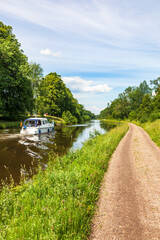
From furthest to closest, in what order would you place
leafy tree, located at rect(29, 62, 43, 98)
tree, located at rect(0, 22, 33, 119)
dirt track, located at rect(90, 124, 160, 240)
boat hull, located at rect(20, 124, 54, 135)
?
leafy tree, located at rect(29, 62, 43, 98), tree, located at rect(0, 22, 33, 119), boat hull, located at rect(20, 124, 54, 135), dirt track, located at rect(90, 124, 160, 240)

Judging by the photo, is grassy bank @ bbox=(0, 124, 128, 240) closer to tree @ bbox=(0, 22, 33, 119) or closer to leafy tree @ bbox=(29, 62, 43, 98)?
tree @ bbox=(0, 22, 33, 119)

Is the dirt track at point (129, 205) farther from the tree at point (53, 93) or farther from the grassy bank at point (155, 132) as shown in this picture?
the tree at point (53, 93)

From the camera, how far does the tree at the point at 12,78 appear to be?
2751 centimetres

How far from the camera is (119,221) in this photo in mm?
3824

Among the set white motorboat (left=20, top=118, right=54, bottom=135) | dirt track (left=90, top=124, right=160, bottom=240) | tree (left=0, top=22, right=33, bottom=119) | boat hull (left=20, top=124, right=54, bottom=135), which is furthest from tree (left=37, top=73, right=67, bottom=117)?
dirt track (left=90, top=124, right=160, bottom=240)

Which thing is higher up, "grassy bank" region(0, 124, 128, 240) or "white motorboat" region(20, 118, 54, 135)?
"white motorboat" region(20, 118, 54, 135)

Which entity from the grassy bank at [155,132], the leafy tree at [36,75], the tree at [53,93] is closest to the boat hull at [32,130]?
the grassy bank at [155,132]

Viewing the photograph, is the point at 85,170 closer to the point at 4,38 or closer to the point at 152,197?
the point at 152,197

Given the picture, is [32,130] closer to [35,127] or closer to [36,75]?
[35,127]

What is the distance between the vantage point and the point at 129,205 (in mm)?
4508

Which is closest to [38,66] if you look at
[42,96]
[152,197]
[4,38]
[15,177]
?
[42,96]

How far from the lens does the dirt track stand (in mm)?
3467

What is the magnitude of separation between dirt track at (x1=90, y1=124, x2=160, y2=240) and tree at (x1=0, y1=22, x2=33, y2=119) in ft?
85.0

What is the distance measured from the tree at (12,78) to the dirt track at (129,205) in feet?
85.0
